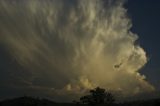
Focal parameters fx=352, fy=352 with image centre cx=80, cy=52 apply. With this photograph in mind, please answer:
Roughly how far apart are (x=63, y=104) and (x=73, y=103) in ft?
7.30

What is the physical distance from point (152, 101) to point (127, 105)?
455 cm

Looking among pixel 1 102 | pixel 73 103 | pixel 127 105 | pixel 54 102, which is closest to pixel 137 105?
pixel 127 105

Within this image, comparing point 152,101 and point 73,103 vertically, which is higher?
point 73,103

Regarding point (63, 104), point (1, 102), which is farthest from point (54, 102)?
point (1, 102)

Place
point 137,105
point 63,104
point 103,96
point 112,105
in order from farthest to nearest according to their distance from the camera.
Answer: point 103,96 < point 63,104 < point 112,105 < point 137,105

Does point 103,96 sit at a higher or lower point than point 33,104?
higher

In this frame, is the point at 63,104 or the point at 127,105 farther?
the point at 63,104

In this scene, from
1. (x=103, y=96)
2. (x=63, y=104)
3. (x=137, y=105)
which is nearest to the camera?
(x=137, y=105)

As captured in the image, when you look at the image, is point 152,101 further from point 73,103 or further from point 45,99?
point 45,99

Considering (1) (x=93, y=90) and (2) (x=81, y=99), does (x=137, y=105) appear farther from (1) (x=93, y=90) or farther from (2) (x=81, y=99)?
(1) (x=93, y=90)

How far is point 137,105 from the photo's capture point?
2448 inches

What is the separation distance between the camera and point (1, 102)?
89.4m

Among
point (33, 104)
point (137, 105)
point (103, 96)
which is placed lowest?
point (137, 105)

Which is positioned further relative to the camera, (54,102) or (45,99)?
(45,99)
